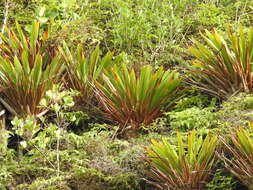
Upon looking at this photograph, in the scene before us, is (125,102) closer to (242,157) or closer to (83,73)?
(83,73)

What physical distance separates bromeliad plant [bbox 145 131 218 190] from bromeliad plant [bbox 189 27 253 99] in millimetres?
1263

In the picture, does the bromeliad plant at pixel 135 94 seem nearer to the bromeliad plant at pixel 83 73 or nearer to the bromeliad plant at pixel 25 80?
the bromeliad plant at pixel 83 73

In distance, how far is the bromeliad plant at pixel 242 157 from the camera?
13.0 feet

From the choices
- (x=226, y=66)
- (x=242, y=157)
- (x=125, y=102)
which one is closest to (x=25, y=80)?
(x=125, y=102)

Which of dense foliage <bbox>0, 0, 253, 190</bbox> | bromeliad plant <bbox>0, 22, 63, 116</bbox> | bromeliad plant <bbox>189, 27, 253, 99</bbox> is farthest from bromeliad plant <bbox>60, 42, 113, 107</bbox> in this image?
bromeliad plant <bbox>189, 27, 253, 99</bbox>

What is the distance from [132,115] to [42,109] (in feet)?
3.35

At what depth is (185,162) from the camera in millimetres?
4121

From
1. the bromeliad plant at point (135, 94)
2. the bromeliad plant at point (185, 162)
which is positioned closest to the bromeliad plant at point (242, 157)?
the bromeliad plant at point (185, 162)

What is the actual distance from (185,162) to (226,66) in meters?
1.66

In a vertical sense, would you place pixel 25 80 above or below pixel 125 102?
above

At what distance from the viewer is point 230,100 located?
5168mm

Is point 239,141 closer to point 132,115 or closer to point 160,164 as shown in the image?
point 160,164

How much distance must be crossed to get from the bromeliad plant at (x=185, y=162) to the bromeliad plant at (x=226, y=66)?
4.14ft

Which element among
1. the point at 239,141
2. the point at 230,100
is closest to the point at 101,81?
the point at 230,100
